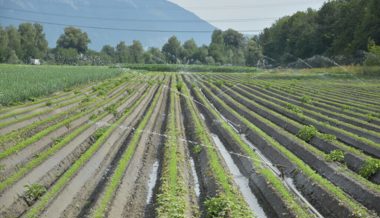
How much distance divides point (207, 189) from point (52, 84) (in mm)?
20200

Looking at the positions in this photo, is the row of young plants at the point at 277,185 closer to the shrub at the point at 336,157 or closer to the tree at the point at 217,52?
the shrub at the point at 336,157

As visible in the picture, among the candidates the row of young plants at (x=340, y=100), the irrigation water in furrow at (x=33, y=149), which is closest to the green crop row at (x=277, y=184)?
the irrigation water in furrow at (x=33, y=149)

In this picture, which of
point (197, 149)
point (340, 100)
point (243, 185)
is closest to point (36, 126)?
point (197, 149)

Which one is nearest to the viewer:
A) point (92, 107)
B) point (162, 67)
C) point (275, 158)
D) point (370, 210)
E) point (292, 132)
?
point (370, 210)

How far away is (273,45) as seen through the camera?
Result: 98.1 m

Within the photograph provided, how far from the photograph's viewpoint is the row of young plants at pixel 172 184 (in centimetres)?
954

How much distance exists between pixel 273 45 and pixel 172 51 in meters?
39.8

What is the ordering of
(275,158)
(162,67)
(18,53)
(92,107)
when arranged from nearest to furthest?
(275,158)
(92,107)
(162,67)
(18,53)

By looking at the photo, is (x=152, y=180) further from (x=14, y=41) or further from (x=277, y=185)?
(x=14, y=41)

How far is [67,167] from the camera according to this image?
1313 centimetres

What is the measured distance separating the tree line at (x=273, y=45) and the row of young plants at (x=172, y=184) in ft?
127

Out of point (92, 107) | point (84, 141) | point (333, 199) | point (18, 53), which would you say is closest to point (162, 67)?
point (18, 53)

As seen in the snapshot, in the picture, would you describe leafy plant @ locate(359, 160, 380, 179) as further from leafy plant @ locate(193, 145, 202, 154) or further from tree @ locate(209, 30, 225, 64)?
tree @ locate(209, 30, 225, 64)

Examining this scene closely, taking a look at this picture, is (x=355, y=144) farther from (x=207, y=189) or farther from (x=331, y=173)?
(x=207, y=189)
